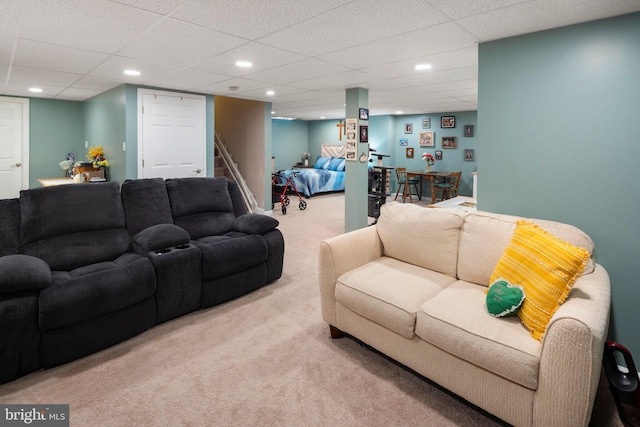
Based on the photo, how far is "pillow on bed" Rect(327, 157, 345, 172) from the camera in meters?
11.1

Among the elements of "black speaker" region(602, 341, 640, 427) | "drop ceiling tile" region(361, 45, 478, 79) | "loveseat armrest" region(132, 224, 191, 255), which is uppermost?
"drop ceiling tile" region(361, 45, 478, 79)

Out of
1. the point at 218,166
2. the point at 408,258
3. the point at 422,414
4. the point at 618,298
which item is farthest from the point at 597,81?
the point at 218,166

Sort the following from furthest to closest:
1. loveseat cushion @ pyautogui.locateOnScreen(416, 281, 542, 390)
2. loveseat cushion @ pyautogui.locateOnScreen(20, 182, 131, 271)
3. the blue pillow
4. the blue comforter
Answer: the blue pillow, the blue comforter, loveseat cushion @ pyautogui.locateOnScreen(20, 182, 131, 271), loveseat cushion @ pyautogui.locateOnScreen(416, 281, 542, 390)

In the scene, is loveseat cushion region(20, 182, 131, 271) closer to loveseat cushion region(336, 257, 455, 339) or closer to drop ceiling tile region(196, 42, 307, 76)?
drop ceiling tile region(196, 42, 307, 76)

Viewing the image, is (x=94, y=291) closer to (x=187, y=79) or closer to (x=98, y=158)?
(x=187, y=79)

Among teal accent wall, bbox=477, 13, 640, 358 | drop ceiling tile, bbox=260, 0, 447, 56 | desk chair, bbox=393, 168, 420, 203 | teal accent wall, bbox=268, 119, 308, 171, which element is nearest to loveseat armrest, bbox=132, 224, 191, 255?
drop ceiling tile, bbox=260, 0, 447, 56

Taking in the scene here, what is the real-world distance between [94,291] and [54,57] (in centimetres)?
288

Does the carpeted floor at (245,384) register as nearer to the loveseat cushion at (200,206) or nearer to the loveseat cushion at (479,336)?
the loveseat cushion at (479,336)

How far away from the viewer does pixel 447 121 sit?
904 cm

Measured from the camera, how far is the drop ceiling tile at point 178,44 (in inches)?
108

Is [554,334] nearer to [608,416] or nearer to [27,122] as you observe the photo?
[608,416]

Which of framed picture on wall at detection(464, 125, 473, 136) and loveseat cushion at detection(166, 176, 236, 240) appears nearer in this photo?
loveseat cushion at detection(166, 176, 236, 240)

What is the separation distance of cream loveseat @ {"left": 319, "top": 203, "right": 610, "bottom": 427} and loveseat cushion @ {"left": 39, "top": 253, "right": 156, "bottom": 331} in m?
1.34

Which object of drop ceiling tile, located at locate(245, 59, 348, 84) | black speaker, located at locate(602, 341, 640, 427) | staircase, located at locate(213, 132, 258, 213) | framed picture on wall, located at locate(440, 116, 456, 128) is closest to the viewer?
black speaker, located at locate(602, 341, 640, 427)
